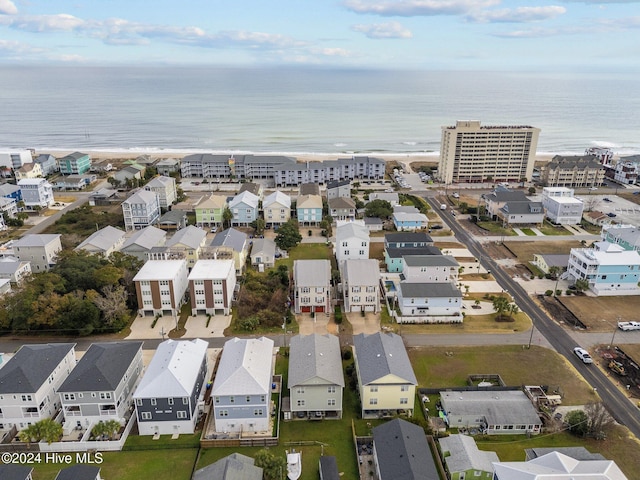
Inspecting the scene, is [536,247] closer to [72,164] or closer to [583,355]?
[583,355]

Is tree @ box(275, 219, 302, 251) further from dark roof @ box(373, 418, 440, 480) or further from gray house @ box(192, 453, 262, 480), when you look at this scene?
gray house @ box(192, 453, 262, 480)

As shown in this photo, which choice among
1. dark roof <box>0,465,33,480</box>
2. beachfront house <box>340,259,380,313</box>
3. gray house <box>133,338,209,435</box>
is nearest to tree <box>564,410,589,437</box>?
beachfront house <box>340,259,380,313</box>

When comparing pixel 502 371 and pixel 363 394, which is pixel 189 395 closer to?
pixel 363 394

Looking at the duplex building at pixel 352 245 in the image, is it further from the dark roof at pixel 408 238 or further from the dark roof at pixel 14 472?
the dark roof at pixel 14 472

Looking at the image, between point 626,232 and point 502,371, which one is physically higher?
point 626,232

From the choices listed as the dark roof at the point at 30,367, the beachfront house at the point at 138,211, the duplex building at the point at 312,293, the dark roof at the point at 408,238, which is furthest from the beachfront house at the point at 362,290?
the beachfront house at the point at 138,211

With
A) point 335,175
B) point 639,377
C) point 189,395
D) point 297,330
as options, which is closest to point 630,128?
point 335,175
